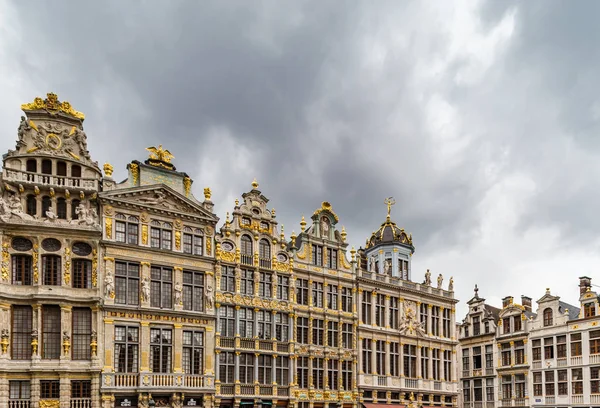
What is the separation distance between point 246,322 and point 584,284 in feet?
101

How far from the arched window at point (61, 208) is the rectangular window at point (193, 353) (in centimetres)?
1071

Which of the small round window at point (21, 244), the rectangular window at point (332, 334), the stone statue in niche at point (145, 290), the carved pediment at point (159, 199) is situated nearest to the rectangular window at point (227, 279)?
the carved pediment at point (159, 199)

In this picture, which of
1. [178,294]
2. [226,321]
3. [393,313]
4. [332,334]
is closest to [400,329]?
[393,313]

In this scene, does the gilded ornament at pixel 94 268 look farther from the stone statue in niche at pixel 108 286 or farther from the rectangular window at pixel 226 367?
the rectangular window at pixel 226 367

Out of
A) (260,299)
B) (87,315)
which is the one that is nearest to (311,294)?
(260,299)

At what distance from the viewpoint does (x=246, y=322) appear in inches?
1778

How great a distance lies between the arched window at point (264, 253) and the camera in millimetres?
46781

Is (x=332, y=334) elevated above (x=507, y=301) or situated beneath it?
situated beneath

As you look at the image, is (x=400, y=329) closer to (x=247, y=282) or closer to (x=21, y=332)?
(x=247, y=282)

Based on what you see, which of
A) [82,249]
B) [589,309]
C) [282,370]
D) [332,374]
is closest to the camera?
[82,249]

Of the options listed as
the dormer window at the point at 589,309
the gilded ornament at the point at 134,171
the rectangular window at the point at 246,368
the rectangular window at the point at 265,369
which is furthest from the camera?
the dormer window at the point at 589,309

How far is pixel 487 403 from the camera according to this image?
6028cm

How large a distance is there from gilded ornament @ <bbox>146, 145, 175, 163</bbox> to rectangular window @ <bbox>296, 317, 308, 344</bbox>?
15.0m

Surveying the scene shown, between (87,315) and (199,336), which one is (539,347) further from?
(87,315)
